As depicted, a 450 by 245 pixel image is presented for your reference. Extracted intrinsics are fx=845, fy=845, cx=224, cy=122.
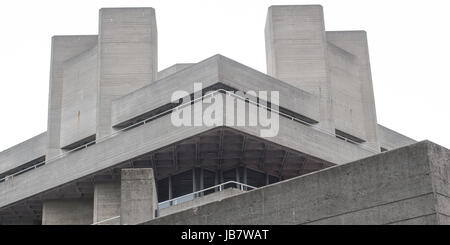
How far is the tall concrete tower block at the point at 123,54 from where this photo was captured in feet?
139

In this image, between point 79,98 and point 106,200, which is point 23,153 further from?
point 106,200

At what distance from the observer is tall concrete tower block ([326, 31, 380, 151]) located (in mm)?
43875

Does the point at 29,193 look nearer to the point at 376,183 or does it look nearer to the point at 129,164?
the point at 129,164

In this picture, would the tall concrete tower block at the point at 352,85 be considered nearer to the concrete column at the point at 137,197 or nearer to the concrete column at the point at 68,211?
the concrete column at the point at 68,211

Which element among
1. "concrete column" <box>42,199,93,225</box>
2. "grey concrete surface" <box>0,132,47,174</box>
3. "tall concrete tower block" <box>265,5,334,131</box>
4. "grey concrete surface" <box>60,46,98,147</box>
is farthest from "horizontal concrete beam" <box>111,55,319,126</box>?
"grey concrete surface" <box>0,132,47,174</box>

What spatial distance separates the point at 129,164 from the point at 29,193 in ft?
22.1

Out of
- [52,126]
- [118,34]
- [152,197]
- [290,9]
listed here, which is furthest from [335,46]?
[152,197]

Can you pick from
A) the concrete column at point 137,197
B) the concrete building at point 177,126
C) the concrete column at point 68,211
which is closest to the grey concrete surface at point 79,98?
the concrete building at point 177,126

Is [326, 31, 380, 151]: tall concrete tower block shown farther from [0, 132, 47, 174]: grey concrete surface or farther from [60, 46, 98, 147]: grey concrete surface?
[0, 132, 47, 174]: grey concrete surface

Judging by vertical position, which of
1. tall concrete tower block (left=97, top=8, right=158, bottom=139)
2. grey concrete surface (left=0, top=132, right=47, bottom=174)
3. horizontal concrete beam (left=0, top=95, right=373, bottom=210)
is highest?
tall concrete tower block (left=97, top=8, right=158, bottom=139)

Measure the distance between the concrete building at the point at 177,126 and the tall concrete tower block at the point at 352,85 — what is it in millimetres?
66

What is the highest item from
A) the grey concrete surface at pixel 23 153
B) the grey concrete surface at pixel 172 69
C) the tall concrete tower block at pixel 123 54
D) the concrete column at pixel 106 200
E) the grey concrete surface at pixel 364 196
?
the grey concrete surface at pixel 172 69

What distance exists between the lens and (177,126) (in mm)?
36625

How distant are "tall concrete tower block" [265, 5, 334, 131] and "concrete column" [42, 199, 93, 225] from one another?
11.6 meters
